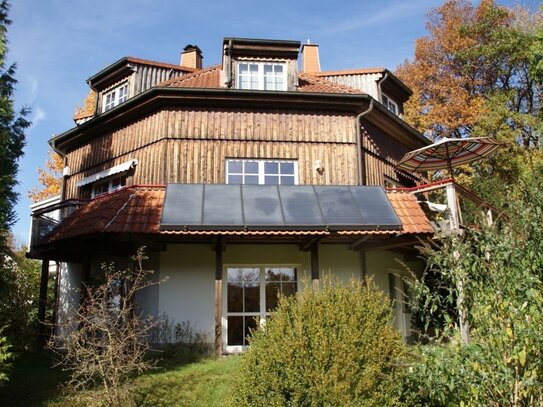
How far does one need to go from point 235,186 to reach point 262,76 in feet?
17.2

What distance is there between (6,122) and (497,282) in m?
9.21

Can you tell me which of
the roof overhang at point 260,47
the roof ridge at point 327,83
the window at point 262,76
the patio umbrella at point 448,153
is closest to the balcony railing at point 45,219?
the window at point 262,76

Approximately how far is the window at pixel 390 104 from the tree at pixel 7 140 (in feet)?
43.6

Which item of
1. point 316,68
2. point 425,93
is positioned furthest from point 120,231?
point 425,93

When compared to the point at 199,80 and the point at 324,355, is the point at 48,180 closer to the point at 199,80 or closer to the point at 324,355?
the point at 199,80

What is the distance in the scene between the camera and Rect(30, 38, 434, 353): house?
1248 cm

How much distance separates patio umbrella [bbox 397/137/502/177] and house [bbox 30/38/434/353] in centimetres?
142

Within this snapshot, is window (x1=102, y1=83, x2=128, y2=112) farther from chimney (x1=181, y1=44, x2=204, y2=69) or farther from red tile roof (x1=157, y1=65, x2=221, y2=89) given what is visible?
chimney (x1=181, y1=44, x2=204, y2=69)

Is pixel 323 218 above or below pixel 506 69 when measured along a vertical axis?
below

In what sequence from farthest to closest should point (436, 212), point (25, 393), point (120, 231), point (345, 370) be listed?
1. point (436, 212)
2. point (120, 231)
3. point (25, 393)
4. point (345, 370)

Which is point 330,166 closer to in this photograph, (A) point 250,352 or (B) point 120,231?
(B) point 120,231

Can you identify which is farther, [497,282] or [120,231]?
[120,231]

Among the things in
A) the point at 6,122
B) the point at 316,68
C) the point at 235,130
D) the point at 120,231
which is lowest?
the point at 120,231

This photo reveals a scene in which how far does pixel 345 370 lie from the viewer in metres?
6.03
